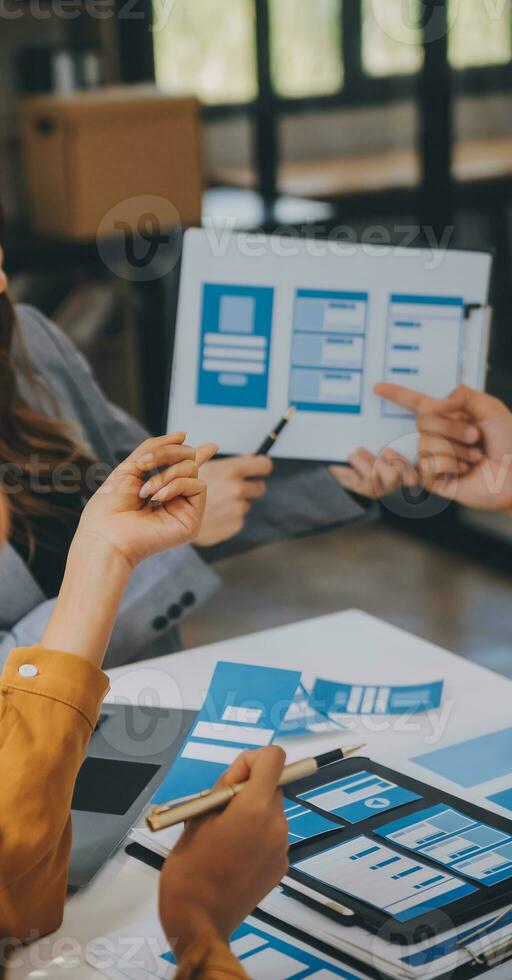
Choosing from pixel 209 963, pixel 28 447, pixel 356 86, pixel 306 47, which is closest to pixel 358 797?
pixel 209 963

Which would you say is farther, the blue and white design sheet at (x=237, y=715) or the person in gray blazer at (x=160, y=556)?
the person in gray blazer at (x=160, y=556)

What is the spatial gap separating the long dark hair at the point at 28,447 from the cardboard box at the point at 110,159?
1625 mm

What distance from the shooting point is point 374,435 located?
137 cm

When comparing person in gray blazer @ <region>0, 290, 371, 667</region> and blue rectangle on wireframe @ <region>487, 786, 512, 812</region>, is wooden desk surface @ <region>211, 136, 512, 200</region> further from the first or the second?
blue rectangle on wireframe @ <region>487, 786, 512, 812</region>

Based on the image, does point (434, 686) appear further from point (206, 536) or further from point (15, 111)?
point (15, 111)

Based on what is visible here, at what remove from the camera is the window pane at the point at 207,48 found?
3490 mm

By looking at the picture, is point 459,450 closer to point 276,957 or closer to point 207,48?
point 276,957

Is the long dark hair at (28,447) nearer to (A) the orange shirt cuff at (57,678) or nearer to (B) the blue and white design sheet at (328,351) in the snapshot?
(B) the blue and white design sheet at (328,351)

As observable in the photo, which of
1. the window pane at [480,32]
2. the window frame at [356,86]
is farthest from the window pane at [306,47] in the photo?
the window pane at [480,32]

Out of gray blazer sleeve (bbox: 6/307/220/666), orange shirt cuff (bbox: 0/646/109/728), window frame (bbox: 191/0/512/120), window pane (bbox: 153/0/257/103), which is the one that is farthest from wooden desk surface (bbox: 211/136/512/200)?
orange shirt cuff (bbox: 0/646/109/728)

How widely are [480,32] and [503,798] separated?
7.89 ft

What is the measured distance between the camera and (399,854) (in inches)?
34.9

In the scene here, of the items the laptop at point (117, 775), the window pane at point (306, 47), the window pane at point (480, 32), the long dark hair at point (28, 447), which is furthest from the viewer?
the window pane at point (306, 47)

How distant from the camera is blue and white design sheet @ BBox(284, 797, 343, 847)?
912 mm
